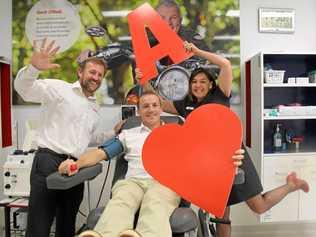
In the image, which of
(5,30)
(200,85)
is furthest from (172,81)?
(5,30)

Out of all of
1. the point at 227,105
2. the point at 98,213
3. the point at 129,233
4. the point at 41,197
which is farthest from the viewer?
the point at 227,105

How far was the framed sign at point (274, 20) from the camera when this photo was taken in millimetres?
2674

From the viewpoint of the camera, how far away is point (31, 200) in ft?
5.90

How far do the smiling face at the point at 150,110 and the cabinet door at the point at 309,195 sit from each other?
1.20 meters

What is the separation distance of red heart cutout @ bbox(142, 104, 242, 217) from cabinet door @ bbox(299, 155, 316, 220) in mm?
1191

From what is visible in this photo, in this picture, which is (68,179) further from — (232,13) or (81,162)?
(232,13)

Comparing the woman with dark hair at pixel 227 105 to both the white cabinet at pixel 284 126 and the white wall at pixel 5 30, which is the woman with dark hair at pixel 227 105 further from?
the white wall at pixel 5 30

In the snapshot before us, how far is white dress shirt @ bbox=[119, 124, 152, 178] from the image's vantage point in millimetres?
1789

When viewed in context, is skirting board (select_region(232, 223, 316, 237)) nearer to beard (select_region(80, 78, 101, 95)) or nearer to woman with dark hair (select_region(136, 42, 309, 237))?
woman with dark hair (select_region(136, 42, 309, 237))

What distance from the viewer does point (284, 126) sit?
2.65 meters

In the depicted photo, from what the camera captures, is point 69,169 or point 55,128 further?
point 55,128

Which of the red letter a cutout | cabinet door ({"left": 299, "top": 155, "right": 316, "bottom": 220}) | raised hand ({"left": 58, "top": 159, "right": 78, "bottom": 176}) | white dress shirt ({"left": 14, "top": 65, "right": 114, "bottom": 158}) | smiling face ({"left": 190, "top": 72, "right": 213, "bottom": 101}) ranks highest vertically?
the red letter a cutout

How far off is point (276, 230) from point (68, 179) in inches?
78.8

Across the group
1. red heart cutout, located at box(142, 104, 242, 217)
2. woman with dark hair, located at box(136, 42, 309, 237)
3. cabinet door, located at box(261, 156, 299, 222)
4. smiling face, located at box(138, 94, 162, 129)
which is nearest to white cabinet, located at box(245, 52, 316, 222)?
cabinet door, located at box(261, 156, 299, 222)
